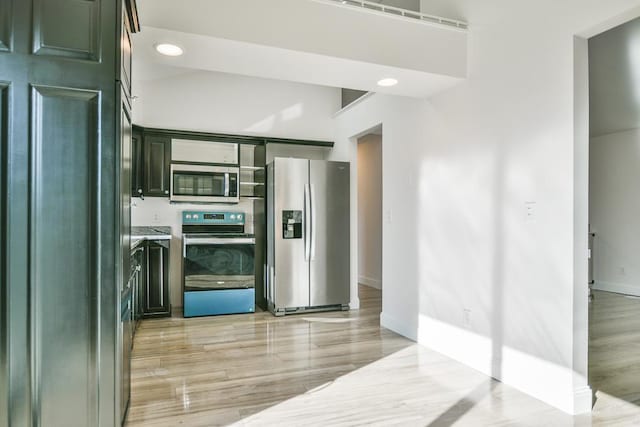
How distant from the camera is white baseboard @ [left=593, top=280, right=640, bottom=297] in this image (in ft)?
19.6

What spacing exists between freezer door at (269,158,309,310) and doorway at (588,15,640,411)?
2900mm

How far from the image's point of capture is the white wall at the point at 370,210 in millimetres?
6645

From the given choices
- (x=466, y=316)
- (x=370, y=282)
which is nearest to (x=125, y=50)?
(x=466, y=316)

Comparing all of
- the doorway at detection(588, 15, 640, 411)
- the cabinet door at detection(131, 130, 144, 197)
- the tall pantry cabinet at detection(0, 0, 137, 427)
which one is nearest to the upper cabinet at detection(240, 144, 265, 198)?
the cabinet door at detection(131, 130, 144, 197)

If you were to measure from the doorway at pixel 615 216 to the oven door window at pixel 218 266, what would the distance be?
136 inches

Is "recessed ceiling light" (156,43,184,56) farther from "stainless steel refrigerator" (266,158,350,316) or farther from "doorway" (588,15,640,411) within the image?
"doorway" (588,15,640,411)

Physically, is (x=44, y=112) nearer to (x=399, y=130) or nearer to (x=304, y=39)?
(x=304, y=39)

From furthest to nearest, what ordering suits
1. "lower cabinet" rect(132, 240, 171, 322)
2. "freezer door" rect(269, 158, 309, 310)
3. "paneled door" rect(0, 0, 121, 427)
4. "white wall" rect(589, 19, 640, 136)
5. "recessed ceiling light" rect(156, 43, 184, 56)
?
"freezer door" rect(269, 158, 309, 310) → "lower cabinet" rect(132, 240, 171, 322) → "white wall" rect(589, 19, 640, 136) → "recessed ceiling light" rect(156, 43, 184, 56) → "paneled door" rect(0, 0, 121, 427)

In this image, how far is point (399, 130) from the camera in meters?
3.93

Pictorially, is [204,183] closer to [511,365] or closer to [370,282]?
[370,282]

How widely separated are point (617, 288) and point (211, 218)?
625 cm

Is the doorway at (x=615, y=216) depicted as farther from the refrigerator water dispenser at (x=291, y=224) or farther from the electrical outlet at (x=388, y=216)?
the refrigerator water dispenser at (x=291, y=224)

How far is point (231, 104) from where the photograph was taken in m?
5.15

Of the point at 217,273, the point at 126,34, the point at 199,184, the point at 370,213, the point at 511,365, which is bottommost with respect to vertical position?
the point at 511,365
